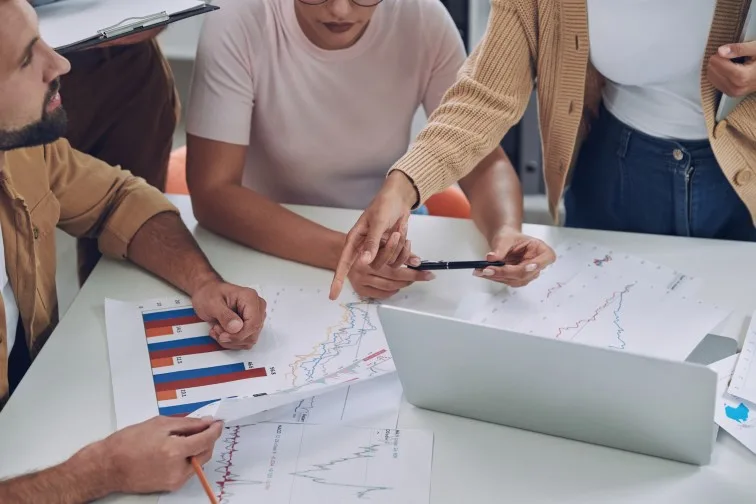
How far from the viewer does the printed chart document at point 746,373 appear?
1.03 metres

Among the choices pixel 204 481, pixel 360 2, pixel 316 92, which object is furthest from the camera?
pixel 316 92

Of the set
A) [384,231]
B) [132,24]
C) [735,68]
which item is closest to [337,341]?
[384,231]

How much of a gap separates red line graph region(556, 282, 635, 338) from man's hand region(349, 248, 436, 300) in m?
0.22

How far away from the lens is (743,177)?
1.32 m

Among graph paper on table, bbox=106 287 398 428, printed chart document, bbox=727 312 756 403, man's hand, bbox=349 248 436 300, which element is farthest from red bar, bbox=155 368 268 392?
printed chart document, bbox=727 312 756 403

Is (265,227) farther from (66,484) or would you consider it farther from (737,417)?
(737,417)

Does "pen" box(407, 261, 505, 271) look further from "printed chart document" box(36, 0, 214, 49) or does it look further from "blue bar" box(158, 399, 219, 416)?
"printed chart document" box(36, 0, 214, 49)

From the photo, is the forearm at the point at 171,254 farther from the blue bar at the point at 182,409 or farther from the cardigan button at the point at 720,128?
the cardigan button at the point at 720,128

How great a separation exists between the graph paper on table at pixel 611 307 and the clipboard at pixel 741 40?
0.24m

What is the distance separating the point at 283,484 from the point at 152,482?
14cm

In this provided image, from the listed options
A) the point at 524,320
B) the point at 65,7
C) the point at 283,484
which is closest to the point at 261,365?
the point at 283,484

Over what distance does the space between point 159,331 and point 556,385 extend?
567 millimetres

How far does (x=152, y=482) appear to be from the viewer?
0.93m

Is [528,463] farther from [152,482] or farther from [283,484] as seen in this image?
[152,482]
